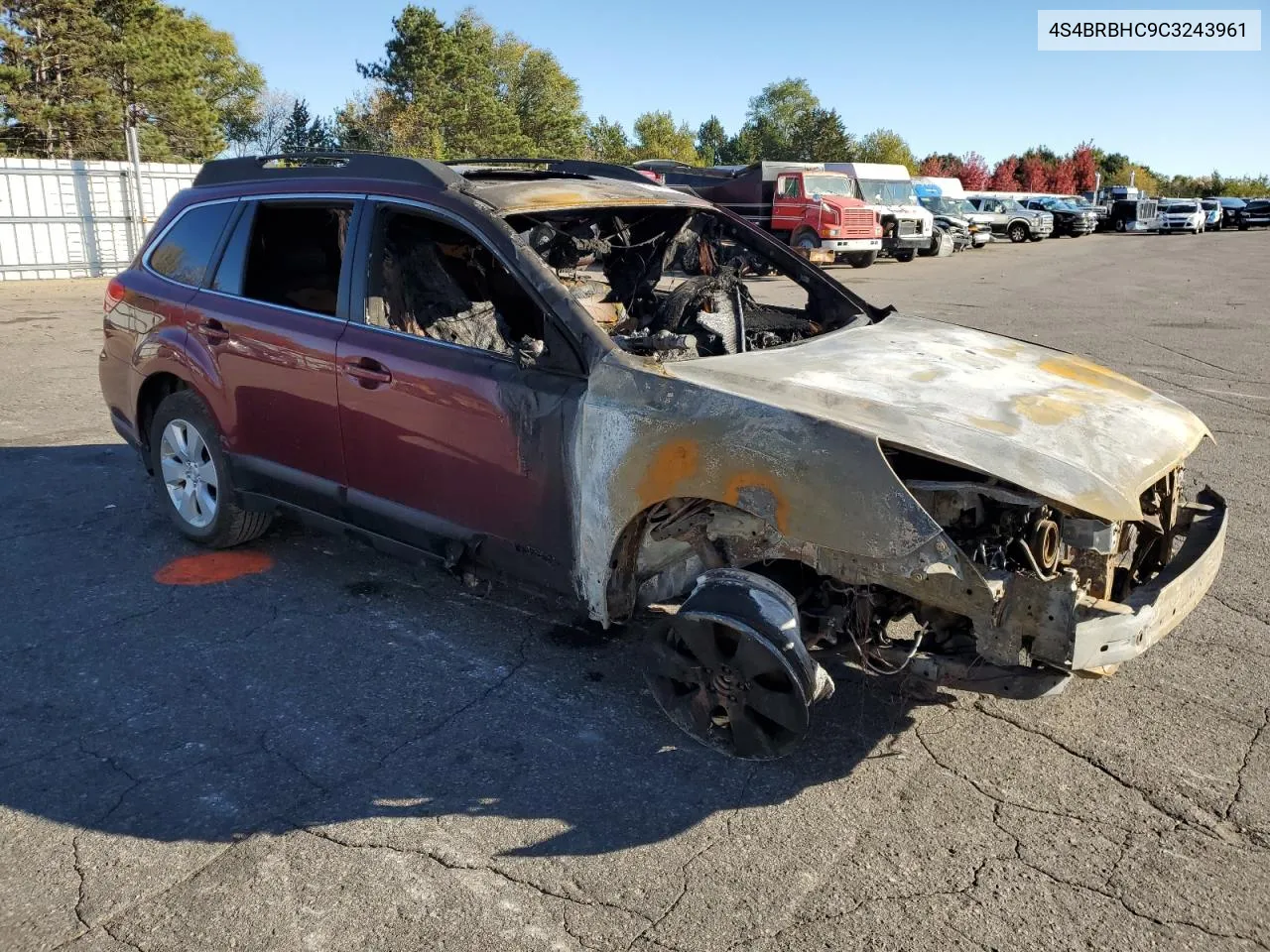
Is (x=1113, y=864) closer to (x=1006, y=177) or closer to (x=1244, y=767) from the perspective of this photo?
(x=1244, y=767)

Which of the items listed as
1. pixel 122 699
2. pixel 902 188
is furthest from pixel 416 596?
pixel 902 188

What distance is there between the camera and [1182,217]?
46688mm

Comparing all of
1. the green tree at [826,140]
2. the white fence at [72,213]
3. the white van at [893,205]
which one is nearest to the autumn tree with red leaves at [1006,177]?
the green tree at [826,140]

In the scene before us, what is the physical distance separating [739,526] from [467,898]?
55.1 inches

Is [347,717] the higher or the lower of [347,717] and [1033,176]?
the lower

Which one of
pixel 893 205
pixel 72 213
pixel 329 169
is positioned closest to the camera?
pixel 329 169

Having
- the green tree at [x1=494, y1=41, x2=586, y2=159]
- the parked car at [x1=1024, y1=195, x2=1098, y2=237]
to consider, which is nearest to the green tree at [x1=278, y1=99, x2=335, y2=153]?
the green tree at [x1=494, y1=41, x2=586, y2=159]

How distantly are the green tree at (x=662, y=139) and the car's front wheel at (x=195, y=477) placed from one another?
77946 millimetres

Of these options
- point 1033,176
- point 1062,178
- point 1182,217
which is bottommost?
point 1182,217

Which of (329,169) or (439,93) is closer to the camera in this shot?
(329,169)

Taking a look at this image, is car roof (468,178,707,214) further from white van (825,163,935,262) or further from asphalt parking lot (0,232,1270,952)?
white van (825,163,935,262)

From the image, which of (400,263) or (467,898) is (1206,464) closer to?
(400,263)

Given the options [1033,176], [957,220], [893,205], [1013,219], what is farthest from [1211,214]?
[893,205]

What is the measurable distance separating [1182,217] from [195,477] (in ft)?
168
